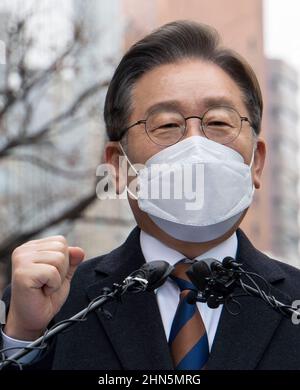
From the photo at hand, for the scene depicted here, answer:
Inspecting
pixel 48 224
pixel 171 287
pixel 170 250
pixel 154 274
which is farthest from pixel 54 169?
pixel 154 274

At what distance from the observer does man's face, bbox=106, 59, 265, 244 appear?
246cm

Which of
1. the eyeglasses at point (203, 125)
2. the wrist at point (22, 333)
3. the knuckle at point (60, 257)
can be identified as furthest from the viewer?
the eyeglasses at point (203, 125)

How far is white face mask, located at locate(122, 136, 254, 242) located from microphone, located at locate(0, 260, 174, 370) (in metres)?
0.56

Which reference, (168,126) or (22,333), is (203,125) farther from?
(22,333)

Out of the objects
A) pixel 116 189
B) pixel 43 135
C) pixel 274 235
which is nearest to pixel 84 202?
pixel 43 135

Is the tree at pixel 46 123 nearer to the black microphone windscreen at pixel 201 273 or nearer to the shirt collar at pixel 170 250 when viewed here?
the shirt collar at pixel 170 250

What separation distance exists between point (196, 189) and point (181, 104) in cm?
26

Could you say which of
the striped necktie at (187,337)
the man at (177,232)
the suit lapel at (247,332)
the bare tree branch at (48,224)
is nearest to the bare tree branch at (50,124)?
the bare tree branch at (48,224)

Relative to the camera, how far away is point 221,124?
8.14 feet

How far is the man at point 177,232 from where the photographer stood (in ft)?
7.39

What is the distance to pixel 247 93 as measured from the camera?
2.63 meters

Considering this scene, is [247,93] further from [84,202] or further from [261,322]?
[84,202]

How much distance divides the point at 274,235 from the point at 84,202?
2261 inches

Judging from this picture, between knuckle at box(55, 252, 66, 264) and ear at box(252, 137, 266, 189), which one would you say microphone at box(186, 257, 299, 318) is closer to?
knuckle at box(55, 252, 66, 264)
